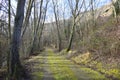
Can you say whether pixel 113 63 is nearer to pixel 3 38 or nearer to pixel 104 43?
pixel 104 43

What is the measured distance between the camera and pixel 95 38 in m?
25.6

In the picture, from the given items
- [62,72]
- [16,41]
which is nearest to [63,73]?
[62,72]

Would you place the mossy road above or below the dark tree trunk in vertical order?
below

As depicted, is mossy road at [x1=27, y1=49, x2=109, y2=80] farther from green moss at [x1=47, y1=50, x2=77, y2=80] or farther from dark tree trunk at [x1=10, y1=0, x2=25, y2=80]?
dark tree trunk at [x1=10, y1=0, x2=25, y2=80]

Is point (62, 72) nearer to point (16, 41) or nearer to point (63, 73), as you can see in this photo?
point (63, 73)

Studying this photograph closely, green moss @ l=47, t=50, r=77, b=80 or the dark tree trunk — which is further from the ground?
the dark tree trunk

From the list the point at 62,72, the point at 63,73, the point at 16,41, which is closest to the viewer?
the point at 16,41

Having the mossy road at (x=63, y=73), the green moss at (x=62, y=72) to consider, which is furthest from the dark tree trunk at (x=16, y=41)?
the green moss at (x=62, y=72)

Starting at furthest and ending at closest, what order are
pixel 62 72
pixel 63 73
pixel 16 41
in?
pixel 62 72 < pixel 63 73 < pixel 16 41

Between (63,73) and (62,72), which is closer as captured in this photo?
(63,73)

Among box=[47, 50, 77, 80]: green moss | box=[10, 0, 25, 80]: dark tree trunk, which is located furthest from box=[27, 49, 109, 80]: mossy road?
box=[10, 0, 25, 80]: dark tree trunk

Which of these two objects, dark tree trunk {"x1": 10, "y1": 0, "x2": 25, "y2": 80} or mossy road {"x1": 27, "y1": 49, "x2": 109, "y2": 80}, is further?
mossy road {"x1": 27, "y1": 49, "x2": 109, "y2": 80}

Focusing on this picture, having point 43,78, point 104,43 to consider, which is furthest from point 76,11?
point 43,78

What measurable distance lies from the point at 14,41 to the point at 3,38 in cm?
508
